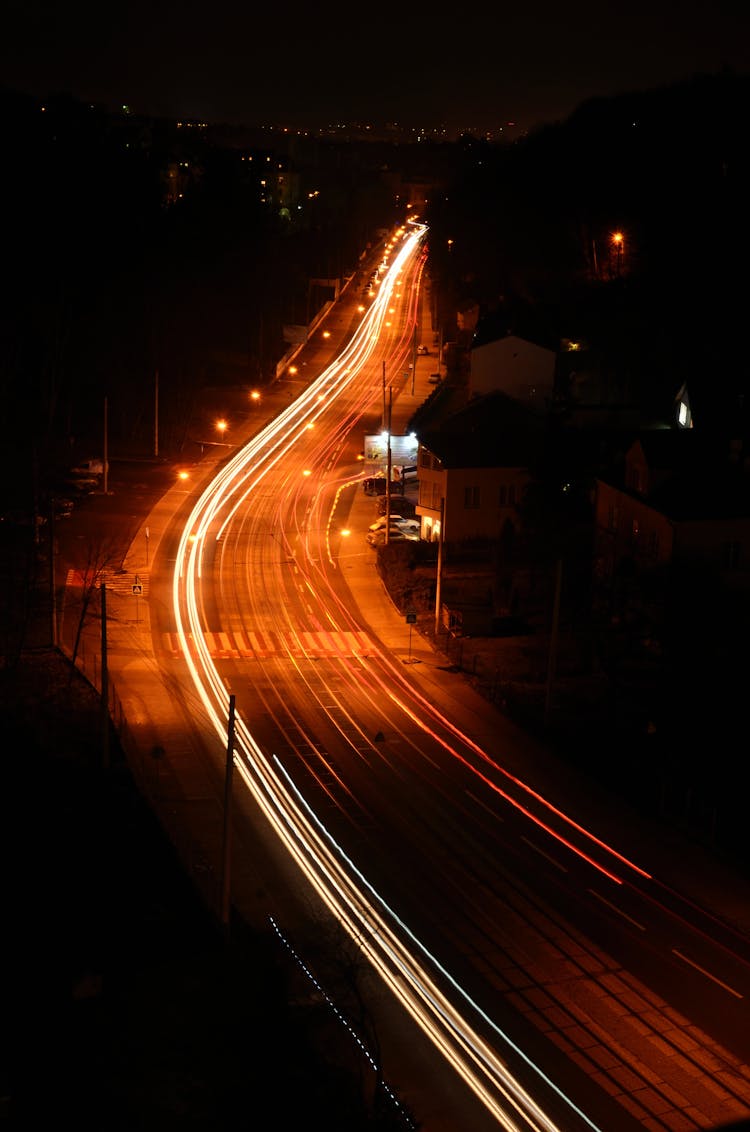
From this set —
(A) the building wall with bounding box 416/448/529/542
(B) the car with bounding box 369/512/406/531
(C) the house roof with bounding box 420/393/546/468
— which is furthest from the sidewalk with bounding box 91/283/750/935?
(C) the house roof with bounding box 420/393/546/468

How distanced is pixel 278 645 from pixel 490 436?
8020mm

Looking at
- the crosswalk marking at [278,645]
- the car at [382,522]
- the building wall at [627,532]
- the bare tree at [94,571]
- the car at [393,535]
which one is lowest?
the crosswalk marking at [278,645]

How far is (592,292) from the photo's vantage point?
37250 mm

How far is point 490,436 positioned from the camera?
81.8 feet

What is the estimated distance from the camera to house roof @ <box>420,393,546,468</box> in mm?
Answer: 24250

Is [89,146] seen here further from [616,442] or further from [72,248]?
[616,442]

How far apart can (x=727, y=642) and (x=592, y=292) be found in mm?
22373

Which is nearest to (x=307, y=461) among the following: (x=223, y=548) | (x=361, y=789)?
(x=223, y=548)

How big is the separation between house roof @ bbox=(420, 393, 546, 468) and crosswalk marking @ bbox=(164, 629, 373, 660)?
569 centimetres

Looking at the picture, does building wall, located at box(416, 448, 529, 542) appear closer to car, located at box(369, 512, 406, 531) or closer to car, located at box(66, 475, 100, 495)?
car, located at box(369, 512, 406, 531)

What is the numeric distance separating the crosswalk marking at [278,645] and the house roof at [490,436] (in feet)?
18.7

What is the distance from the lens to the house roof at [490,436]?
24250 mm

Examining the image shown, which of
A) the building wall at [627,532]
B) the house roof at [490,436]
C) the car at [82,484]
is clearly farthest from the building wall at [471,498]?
the car at [82,484]

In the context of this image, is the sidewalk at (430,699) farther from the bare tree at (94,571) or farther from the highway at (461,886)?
the bare tree at (94,571)
